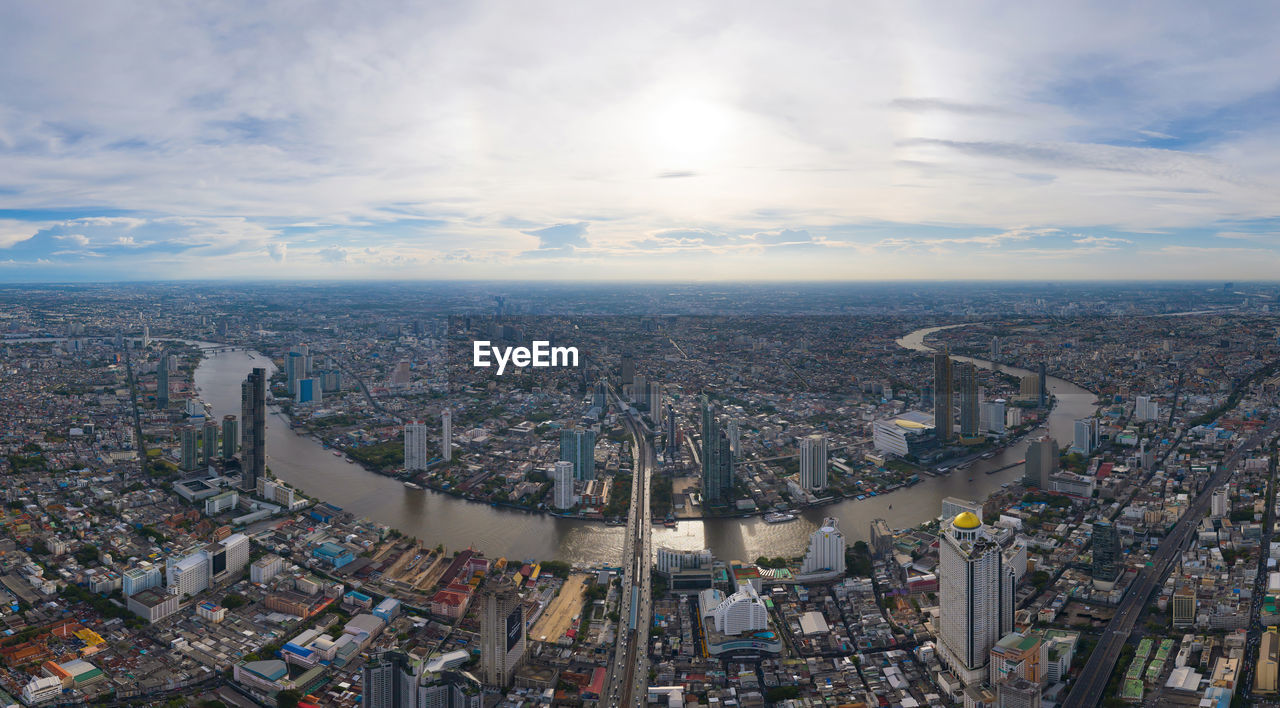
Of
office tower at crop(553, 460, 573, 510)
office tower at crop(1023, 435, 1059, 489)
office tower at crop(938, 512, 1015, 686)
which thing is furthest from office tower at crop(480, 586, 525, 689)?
office tower at crop(1023, 435, 1059, 489)

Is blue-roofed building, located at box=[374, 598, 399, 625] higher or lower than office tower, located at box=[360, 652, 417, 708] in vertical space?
lower

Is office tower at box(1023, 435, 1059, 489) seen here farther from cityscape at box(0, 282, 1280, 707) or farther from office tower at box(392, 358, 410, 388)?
office tower at box(392, 358, 410, 388)

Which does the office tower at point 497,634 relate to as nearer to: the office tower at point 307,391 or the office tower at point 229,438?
the office tower at point 229,438

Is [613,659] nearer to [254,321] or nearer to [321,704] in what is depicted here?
[321,704]

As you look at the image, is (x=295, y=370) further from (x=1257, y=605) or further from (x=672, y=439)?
(x=1257, y=605)

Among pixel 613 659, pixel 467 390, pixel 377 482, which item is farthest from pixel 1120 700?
pixel 467 390

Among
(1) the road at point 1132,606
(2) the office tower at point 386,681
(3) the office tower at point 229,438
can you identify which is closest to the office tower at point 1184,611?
(1) the road at point 1132,606
